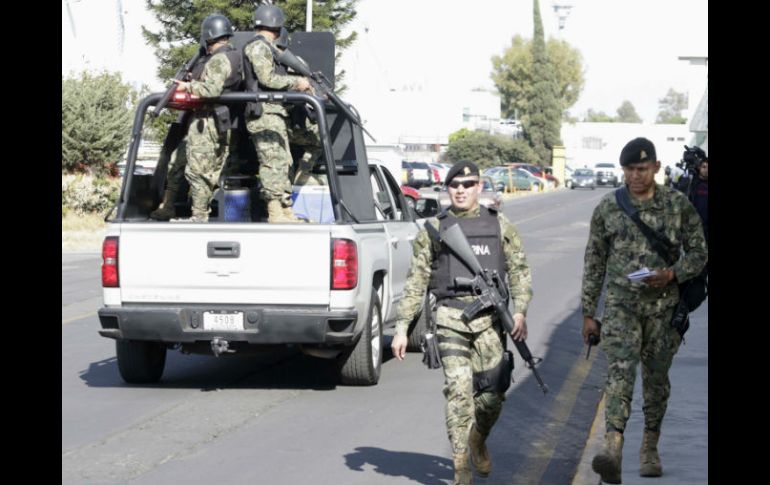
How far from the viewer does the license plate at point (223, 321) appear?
1048cm

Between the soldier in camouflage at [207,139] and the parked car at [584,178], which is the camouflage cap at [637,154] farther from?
the parked car at [584,178]

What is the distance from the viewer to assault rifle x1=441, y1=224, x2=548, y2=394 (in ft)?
23.7

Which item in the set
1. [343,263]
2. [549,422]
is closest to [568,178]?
[343,263]

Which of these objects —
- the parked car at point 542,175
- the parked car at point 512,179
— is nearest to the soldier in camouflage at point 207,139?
the parked car at point 512,179

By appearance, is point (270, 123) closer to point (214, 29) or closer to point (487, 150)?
point (214, 29)

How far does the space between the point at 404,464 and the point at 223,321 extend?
2.68 meters

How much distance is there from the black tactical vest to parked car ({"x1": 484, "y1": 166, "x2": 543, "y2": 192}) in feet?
210

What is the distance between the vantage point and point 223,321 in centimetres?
1050

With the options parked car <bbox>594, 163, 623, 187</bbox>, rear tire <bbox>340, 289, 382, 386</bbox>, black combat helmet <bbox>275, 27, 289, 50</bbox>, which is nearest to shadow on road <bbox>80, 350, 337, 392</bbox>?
rear tire <bbox>340, 289, 382, 386</bbox>

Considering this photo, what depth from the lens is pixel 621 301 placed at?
24.7 ft

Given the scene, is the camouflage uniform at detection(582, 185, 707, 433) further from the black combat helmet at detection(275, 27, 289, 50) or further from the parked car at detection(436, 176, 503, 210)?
the black combat helmet at detection(275, 27, 289, 50)
